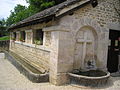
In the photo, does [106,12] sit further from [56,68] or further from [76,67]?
[56,68]

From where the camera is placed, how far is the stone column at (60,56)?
18.7 feet

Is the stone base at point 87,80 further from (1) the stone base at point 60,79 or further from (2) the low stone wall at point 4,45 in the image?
(2) the low stone wall at point 4,45

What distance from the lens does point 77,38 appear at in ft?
20.7

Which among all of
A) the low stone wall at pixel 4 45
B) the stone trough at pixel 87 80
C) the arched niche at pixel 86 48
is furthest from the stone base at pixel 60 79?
the low stone wall at pixel 4 45

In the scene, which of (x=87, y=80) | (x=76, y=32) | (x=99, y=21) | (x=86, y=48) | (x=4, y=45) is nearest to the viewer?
(x=87, y=80)

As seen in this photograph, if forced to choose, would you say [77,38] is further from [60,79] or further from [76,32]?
[60,79]

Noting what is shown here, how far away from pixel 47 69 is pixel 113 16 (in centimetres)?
465

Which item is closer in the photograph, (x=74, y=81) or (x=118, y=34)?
(x=74, y=81)

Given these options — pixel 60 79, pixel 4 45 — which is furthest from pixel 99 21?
pixel 4 45

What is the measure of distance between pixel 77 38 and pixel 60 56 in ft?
4.02

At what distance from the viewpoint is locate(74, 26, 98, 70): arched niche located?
6.35 m

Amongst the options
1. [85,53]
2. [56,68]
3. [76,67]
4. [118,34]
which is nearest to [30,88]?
[56,68]

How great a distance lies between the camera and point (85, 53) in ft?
21.8

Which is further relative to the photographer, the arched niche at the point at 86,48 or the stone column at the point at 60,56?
the arched niche at the point at 86,48
